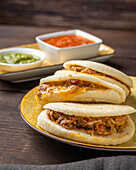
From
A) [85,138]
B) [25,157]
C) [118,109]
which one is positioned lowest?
[25,157]

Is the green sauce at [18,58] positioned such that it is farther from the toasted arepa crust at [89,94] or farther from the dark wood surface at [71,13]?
the dark wood surface at [71,13]

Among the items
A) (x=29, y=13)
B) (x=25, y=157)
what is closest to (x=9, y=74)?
(x=25, y=157)

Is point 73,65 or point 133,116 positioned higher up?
point 73,65

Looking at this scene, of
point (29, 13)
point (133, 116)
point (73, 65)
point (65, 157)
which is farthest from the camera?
point (29, 13)

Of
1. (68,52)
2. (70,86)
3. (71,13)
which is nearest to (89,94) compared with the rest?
(70,86)

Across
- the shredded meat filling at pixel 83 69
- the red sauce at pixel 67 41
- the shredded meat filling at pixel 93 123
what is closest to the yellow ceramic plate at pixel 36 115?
the shredded meat filling at pixel 93 123

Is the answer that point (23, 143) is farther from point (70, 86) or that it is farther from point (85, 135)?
point (70, 86)

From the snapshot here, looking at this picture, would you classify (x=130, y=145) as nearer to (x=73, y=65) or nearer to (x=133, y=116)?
(x=133, y=116)
